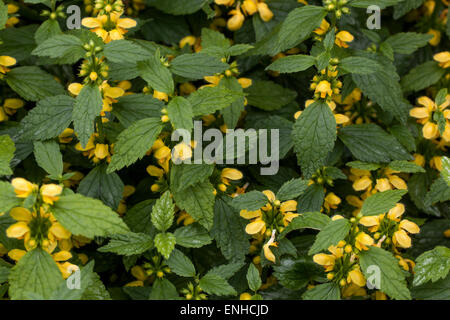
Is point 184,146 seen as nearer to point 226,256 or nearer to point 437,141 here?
point 226,256

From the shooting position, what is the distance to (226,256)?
6.30ft

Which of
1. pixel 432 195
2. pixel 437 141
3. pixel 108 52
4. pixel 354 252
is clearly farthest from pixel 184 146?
pixel 437 141

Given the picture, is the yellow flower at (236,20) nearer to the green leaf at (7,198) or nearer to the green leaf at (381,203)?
the green leaf at (381,203)

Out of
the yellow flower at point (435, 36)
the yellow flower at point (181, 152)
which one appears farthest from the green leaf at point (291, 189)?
the yellow flower at point (435, 36)

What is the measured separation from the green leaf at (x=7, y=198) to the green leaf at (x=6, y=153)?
14 cm

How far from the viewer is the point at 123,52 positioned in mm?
1753

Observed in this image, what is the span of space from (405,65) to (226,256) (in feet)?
4.22

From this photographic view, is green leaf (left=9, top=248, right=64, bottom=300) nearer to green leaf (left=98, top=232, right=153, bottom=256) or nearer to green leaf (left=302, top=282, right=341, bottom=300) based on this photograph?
green leaf (left=98, top=232, right=153, bottom=256)

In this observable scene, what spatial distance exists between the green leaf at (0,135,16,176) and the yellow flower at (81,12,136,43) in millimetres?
447

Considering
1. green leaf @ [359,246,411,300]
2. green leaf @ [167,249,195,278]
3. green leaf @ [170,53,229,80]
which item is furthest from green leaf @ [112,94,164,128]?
green leaf @ [359,246,411,300]

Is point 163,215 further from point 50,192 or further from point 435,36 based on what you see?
point 435,36

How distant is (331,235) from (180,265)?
1.54 feet

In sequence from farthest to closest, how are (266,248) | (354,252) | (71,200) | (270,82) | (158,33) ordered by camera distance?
(158,33) < (270,82) < (266,248) < (354,252) < (71,200)

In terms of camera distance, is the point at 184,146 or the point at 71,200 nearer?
the point at 71,200
